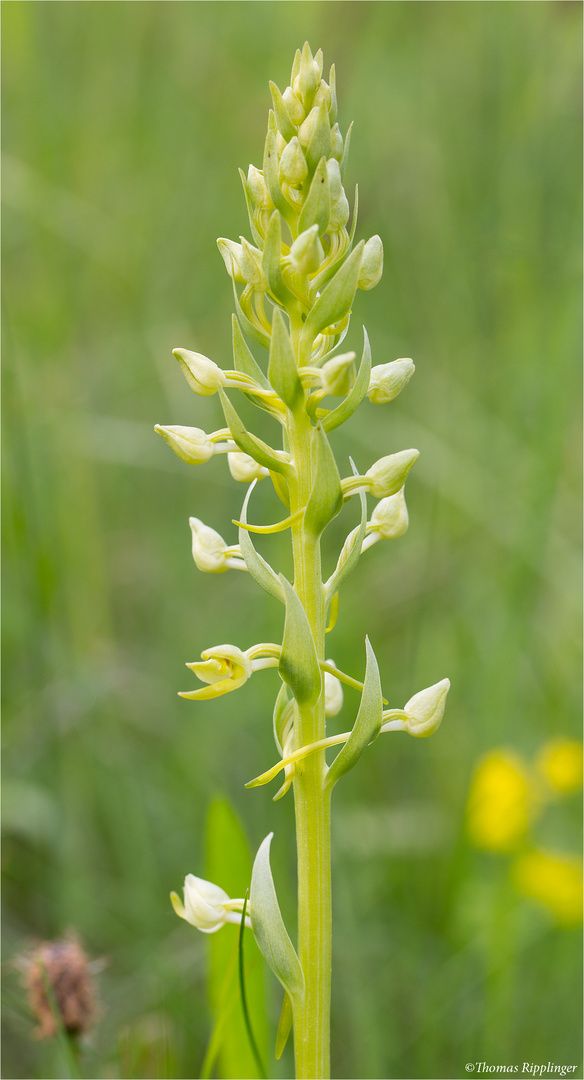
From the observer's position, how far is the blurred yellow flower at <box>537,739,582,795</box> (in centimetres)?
236

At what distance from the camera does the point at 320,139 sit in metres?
1.17

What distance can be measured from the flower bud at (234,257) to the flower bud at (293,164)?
4.8 inches

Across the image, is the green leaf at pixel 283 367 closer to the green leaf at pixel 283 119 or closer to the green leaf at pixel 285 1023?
the green leaf at pixel 283 119

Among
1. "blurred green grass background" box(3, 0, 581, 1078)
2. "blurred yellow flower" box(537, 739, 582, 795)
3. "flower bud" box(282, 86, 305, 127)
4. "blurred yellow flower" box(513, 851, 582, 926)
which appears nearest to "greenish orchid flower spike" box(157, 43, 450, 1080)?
"flower bud" box(282, 86, 305, 127)

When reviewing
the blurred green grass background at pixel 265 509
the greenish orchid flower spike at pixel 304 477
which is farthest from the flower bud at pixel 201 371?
the blurred green grass background at pixel 265 509

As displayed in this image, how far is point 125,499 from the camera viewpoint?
361 cm

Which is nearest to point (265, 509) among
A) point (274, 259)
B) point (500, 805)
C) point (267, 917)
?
point (500, 805)

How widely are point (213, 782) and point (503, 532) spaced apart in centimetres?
125

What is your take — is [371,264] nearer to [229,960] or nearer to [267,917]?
[267,917]

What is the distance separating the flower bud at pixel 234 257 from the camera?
4.05ft

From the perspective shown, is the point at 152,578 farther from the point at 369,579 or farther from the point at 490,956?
the point at 490,956

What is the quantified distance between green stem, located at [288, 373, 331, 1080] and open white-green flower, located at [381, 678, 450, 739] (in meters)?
0.13

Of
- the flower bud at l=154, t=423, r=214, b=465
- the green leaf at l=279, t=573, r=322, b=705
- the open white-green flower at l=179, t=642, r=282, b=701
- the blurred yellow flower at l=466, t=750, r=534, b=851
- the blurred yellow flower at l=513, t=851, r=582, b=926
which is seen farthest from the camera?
the blurred yellow flower at l=466, t=750, r=534, b=851

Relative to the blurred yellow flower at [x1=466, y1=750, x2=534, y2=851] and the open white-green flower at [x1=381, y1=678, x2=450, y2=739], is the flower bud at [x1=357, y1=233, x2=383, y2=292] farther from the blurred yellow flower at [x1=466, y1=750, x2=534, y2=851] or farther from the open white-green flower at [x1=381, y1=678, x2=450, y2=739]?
the blurred yellow flower at [x1=466, y1=750, x2=534, y2=851]
